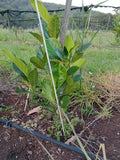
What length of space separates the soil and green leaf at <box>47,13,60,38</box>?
20.9 inches

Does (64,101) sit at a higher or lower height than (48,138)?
higher

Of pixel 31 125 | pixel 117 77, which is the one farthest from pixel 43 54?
pixel 117 77

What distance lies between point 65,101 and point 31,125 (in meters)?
0.30

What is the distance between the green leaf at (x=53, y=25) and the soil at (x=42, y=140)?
0.53 metres

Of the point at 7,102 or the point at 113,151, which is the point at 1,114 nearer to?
the point at 7,102

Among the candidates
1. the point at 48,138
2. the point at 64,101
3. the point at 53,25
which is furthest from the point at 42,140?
the point at 53,25

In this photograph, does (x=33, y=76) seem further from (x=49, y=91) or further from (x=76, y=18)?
(x=76, y=18)

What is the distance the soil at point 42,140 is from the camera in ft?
2.63

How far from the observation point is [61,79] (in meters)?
0.78

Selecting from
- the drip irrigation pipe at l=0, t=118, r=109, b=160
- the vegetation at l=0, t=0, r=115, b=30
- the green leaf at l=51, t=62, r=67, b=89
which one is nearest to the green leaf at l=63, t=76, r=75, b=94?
the green leaf at l=51, t=62, r=67, b=89

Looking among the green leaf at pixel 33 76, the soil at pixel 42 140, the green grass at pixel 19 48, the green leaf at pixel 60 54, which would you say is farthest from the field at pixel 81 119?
the green grass at pixel 19 48

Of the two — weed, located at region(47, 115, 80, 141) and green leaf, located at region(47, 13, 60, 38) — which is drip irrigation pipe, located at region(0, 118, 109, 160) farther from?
green leaf, located at region(47, 13, 60, 38)

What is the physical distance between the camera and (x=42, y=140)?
2.86 ft

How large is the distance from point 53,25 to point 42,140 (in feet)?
1.95
